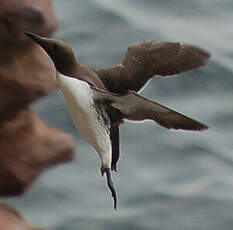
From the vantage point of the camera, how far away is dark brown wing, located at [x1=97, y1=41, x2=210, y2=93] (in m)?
1.09

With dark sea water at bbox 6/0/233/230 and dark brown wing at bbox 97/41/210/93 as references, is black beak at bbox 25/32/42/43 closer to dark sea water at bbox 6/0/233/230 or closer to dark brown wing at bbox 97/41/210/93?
dark brown wing at bbox 97/41/210/93

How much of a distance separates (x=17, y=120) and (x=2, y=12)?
47 cm

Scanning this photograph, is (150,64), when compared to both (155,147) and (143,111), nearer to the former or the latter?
(143,111)

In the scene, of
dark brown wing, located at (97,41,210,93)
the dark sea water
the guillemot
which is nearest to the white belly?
the guillemot

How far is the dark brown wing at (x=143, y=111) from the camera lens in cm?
95

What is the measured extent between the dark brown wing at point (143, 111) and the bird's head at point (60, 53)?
0.04 metres

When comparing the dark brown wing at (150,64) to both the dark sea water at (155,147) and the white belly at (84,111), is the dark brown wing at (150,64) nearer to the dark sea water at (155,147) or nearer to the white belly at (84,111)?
the white belly at (84,111)

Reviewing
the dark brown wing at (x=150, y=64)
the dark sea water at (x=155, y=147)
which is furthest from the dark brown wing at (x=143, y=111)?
the dark sea water at (x=155, y=147)

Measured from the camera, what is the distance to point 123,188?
367 cm

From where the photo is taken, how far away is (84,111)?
3.09 feet

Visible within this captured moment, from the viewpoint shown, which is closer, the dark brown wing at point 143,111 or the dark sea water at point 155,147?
the dark brown wing at point 143,111

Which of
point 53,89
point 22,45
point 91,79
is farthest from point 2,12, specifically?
point 91,79

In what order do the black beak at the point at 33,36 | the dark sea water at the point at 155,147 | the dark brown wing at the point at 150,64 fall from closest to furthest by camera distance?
the black beak at the point at 33,36 → the dark brown wing at the point at 150,64 → the dark sea water at the point at 155,147

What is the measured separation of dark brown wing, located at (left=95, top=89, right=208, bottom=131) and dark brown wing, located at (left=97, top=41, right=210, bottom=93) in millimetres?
112
